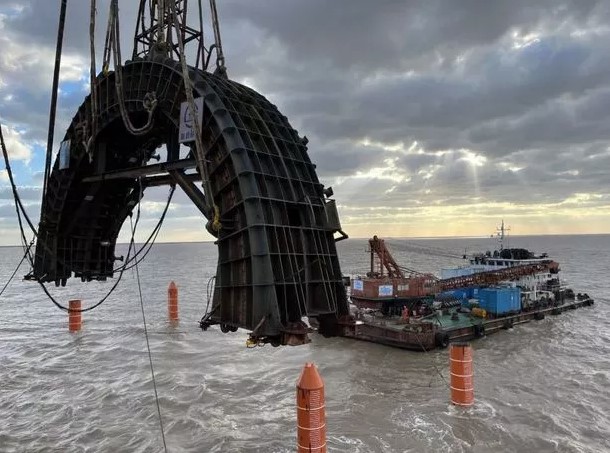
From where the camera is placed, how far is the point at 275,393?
22688mm

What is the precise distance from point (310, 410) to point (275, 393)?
33.8 ft

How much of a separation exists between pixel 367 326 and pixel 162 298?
34.6 m

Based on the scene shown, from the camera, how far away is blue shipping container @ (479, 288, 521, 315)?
40.5m

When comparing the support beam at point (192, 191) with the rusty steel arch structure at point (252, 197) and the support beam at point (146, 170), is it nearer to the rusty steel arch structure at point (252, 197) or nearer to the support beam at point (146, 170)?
the rusty steel arch structure at point (252, 197)

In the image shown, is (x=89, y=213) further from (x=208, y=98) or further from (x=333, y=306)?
(x=333, y=306)

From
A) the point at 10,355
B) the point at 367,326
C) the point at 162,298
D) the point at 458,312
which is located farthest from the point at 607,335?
the point at 162,298

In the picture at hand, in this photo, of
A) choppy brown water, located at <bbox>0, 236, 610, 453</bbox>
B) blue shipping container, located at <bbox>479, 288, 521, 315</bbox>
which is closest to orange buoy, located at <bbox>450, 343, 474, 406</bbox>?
choppy brown water, located at <bbox>0, 236, 610, 453</bbox>

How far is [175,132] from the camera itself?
16.8 metres

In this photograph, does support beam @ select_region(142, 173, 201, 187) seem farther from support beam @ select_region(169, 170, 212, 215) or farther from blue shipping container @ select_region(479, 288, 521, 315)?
blue shipping container @ select_region(479, 288, 521, 315)

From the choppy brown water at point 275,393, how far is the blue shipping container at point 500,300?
3.18 m

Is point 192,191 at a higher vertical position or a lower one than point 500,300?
higher

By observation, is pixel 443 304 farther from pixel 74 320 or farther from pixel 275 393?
pixel 74 320

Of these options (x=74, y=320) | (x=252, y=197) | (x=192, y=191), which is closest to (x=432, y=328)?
(x=192, y=191)

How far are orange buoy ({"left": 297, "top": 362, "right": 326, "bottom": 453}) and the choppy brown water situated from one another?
13.5 ft
